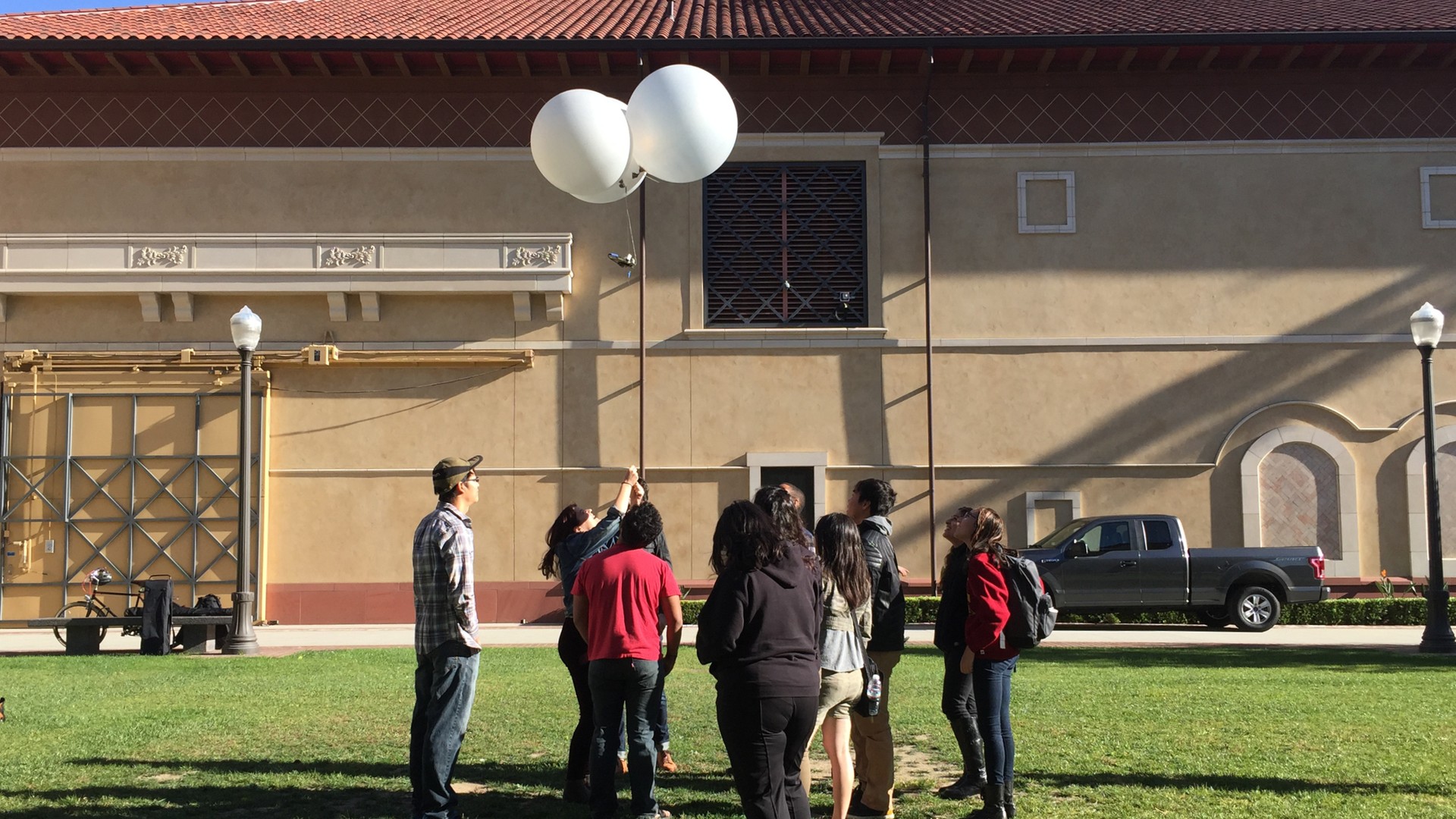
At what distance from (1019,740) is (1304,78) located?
18219 mm

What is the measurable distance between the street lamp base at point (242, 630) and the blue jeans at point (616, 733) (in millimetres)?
11213

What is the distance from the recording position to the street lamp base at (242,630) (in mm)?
16516

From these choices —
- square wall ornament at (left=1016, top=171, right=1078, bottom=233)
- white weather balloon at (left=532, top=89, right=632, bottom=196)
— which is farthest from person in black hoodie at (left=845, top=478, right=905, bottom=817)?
square wall ornament at (left=1016, top=171, right=1078, bottom=233)

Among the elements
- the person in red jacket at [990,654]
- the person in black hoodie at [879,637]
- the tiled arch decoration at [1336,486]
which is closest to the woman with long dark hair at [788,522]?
the person in black hoodie at [879,637]

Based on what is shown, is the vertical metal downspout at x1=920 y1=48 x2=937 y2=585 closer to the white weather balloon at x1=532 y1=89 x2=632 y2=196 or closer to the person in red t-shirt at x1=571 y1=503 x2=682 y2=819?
the white weather balloon at x1=532 y1=89 x2=632 y2=196

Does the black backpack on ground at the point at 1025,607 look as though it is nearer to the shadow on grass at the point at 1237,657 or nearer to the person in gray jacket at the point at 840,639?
the person in gray jacket at the point at 840,639

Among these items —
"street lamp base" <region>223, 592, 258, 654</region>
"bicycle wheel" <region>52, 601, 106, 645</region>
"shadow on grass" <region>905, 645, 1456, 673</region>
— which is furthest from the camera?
"bicycle wheel" <region>52, 601, 106, 645</region>

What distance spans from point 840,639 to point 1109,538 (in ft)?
47.8

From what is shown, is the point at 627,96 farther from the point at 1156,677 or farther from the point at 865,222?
the point at 1156,677

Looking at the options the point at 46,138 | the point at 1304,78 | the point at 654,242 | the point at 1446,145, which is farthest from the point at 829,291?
the point at 46,138

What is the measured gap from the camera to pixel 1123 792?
737cm

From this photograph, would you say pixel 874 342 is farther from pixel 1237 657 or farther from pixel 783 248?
pixel 1237 657

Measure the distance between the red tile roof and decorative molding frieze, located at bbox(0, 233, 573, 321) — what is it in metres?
3.42

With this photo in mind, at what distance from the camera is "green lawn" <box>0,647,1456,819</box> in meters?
7.18
